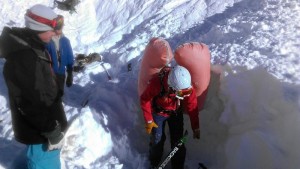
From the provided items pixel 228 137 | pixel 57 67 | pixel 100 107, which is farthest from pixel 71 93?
pixel 228 137

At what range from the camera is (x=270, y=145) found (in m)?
5.50

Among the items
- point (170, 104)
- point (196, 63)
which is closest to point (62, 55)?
point (170, 104)

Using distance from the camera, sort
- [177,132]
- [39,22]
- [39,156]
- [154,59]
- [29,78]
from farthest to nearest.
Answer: [154,59]
[177,132]
[39,156]
[39,22]
[29,78]

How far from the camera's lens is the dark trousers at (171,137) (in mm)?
5508

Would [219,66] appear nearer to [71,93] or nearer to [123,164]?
[123,164]

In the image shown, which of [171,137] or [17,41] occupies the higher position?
[17,41]

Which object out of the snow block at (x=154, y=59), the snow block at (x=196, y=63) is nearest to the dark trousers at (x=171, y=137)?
the snow block at (x=196, y=63)

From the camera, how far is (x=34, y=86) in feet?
13.0

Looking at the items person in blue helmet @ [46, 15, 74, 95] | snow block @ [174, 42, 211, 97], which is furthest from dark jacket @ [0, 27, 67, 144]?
snow block @ [174, 42, 211, 97]

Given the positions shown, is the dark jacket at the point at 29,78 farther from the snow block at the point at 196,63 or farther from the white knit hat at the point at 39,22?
the snow block at the point at 196,63

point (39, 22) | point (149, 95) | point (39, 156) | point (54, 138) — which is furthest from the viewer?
point (149, 95)

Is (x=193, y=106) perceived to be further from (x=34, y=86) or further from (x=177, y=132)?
(x=34, y=86)

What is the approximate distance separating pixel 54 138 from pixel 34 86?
2.29ft

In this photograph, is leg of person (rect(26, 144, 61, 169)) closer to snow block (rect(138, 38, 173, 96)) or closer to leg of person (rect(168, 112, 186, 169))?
leg of person (rect(168, 112, 186, 169))
